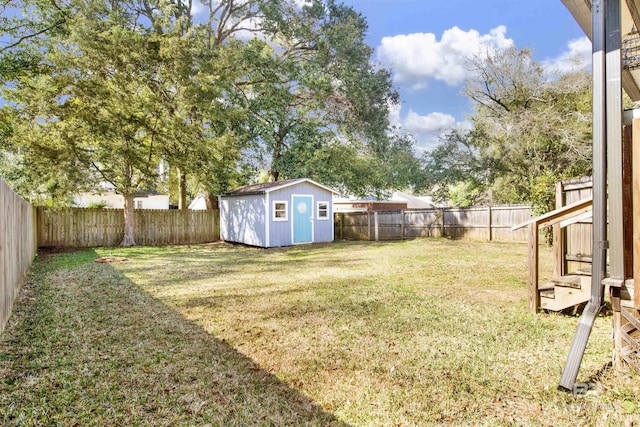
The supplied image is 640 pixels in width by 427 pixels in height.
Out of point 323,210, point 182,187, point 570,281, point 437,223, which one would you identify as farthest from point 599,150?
point 182,187

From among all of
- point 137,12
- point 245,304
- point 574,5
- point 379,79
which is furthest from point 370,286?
point 137,12

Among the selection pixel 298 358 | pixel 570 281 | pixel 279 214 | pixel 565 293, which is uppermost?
pixel 279 214

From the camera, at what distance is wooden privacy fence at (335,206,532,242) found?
1267 centimetres

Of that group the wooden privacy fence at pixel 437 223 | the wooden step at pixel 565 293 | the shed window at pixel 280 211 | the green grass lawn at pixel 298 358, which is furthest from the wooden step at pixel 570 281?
the shed window at pixel 280 211

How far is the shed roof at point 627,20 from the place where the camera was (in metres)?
2.75

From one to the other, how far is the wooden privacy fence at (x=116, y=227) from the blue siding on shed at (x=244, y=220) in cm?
79

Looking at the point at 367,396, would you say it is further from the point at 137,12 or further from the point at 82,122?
the point at 137,12

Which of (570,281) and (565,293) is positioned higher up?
(570,281)

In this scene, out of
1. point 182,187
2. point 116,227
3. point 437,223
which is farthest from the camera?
point 182,187

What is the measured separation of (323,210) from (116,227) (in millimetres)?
7901

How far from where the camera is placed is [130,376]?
2.57 m

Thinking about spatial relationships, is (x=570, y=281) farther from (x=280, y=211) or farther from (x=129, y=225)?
(x=129, y=225)

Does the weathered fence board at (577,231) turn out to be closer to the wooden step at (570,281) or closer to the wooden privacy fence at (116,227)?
the wooden step at (570,281)

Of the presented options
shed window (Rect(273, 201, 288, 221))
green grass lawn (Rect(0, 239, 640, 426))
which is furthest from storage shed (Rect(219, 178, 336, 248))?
green grass lawn (Rect(0, 239, 640, 426))
